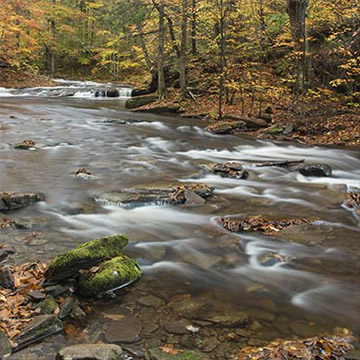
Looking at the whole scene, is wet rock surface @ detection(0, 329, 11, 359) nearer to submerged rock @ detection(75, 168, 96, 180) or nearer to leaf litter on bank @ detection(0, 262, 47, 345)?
leaf litter on bank @ detection(0, 262, 47, 345)

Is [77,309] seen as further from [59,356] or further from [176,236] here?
[176,236]

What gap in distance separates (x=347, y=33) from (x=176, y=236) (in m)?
13.8

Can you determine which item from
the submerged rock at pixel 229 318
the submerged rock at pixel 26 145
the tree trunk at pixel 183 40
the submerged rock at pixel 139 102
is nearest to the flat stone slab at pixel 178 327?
the submerged rock at pixel 229 318

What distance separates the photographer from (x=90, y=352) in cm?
277

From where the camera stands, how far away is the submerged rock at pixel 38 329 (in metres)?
2.99

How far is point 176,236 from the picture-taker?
218 inches

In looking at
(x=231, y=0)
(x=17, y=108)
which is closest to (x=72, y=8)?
(x=17, y=108)

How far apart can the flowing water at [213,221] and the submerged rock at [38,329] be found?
116 centimetres

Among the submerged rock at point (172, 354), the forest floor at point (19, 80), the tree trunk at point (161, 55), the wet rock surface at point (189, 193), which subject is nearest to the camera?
the submerged rock at point (172, 354)

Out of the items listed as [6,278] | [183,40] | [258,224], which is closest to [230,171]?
[258,224]

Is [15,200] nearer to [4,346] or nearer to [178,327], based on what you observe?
[4,346]

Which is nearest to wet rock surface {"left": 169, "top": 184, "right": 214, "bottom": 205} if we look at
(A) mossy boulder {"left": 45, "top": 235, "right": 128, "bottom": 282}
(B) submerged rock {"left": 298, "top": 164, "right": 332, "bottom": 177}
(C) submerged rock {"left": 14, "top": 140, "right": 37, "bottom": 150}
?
(A) mossy boulder {"left": 45, "top": 235, "right": 128, "bottom": 282}

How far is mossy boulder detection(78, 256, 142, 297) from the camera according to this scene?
12.4 ft

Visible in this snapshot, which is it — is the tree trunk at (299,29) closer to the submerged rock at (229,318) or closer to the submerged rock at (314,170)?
the submerged rock at (314,170)
